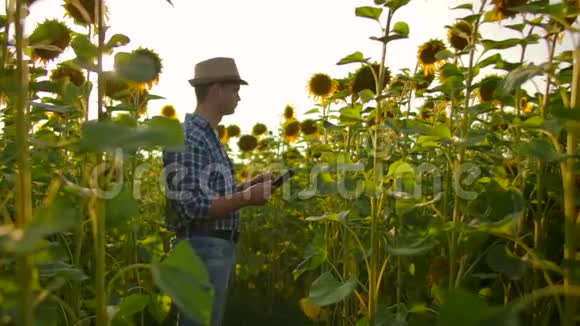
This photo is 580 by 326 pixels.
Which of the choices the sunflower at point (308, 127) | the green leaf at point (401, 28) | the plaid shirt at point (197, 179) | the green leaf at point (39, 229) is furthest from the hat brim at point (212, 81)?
the sunflower at point (308, 127)

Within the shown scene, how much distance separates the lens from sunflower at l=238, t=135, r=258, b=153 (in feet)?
20.0

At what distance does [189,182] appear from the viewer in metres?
2.37

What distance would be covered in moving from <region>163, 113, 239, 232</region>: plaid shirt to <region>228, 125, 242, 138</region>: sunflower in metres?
3.68

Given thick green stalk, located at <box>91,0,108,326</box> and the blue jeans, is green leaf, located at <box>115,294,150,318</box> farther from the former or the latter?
the blue jeans

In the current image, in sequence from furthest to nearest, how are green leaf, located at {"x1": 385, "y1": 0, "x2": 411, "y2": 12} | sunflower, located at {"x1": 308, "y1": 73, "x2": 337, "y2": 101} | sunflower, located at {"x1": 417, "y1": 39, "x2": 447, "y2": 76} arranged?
sunflower, located at {"x1": 308, "y1": 73, "x2": 337, "y2": 101} → sunflower, located at {"x1": 417, "y1": 39, "x2": 447, "y2": 76} → green leaf, located at {"x1": 385, "y1": 0, "x2": 411, "y2": 12}

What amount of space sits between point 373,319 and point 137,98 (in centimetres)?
158

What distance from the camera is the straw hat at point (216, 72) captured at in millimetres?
2645

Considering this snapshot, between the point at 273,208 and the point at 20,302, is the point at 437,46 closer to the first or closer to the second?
the point at 273,208

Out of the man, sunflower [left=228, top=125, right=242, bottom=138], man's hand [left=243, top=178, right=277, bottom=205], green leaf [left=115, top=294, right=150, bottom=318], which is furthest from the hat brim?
sunflower [left=228, top=125, right=242, bottom=138]

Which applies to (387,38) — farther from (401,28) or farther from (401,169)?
(401,169)

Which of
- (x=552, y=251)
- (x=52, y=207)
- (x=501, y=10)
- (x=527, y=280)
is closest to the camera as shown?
(x=52, y=207)

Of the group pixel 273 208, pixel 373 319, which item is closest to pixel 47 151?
pixel 373 319

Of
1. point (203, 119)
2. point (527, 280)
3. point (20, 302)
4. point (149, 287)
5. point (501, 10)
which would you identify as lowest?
point (149, 287)

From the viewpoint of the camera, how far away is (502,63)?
56.9 inches
